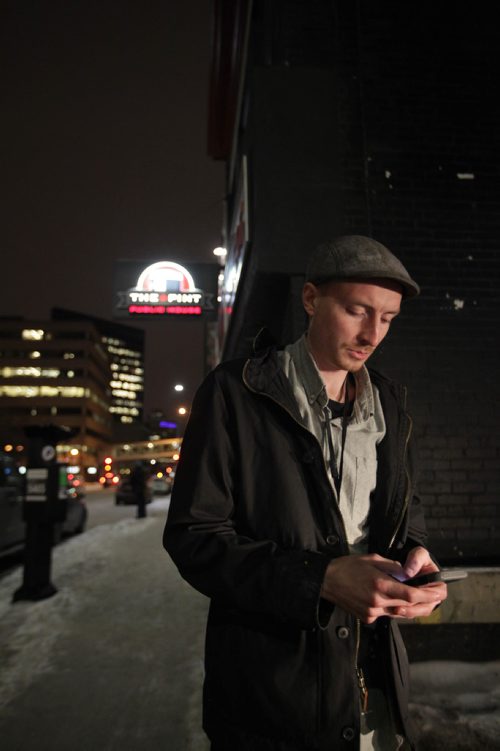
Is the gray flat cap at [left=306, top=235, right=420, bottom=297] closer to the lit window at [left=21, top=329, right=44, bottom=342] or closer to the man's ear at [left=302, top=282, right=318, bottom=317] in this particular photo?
the man's ear at [left=302, top=282, right=318, bottom=317]

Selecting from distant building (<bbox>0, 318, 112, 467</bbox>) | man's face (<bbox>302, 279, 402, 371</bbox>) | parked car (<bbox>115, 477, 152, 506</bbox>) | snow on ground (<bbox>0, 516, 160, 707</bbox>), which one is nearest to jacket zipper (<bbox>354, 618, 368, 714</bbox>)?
man's face (<bbox>302, 279, 402, 371</bbox>)

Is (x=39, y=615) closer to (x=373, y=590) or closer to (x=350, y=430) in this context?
(x=350, y=430)

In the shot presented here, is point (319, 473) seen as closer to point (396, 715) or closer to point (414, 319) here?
point (396, 715)

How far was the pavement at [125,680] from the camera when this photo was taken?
312 centimetres

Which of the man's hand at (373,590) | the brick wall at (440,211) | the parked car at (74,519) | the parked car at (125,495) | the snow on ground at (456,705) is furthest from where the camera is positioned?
the parked car at (125,495)

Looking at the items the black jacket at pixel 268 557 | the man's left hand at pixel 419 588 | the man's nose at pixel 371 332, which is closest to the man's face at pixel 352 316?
the man's nose at pixel 371 332

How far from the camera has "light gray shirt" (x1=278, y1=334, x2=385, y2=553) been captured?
162 centimetres

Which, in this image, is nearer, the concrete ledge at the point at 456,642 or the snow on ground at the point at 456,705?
the snow on ground at the point at 456,705

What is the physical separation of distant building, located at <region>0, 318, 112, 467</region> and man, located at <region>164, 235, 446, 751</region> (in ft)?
334

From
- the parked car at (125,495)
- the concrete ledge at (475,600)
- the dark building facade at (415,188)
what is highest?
the dark building facade at (415,188)

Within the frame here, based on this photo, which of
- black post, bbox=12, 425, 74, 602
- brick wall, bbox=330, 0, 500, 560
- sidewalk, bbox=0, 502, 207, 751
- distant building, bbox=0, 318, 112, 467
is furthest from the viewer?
distant building, bbox=0, 318, 112, 467

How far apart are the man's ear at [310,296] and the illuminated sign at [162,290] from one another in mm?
8200

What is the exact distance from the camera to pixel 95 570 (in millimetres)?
7676

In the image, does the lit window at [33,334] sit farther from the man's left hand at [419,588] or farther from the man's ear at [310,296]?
the man's left hand at [419,588]
